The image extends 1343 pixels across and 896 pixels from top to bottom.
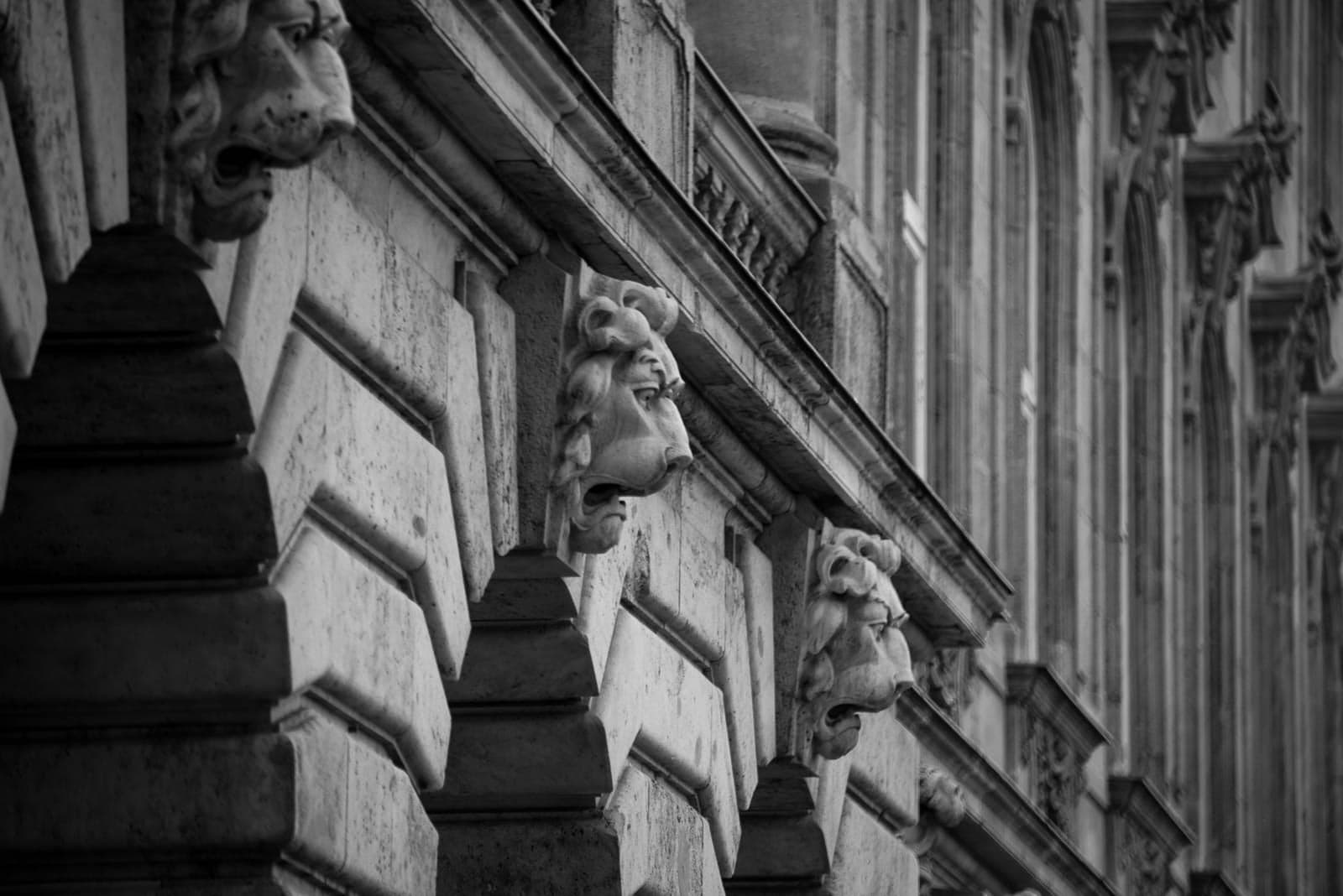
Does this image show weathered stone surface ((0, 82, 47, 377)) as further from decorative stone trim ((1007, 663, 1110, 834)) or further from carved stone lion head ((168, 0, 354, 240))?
decorative stone trim ((1007, 663, 1110, 834))

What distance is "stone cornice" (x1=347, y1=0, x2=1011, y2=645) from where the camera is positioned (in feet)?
31.7

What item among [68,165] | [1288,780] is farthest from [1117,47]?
[68,165]

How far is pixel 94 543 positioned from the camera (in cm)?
902

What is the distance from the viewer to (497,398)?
10484 millimetres

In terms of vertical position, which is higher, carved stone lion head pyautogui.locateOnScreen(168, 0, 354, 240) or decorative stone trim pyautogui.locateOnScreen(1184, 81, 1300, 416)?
decorative stone trim pyautogui.locateOnScreen(1184, 81, 1300, 416)

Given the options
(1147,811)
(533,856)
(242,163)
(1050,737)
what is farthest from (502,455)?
(1147,811)

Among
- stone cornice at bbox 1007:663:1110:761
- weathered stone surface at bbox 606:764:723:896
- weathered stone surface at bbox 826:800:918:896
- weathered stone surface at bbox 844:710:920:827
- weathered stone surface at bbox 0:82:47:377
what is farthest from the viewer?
stone cornice at bbox 1007:663:1110:761

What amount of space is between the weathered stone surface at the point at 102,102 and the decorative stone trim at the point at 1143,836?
56.6 ft

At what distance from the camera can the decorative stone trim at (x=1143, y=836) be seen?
24656 mm

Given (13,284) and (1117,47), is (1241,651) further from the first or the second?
(13,284)

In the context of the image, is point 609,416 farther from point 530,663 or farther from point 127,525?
point 127,525

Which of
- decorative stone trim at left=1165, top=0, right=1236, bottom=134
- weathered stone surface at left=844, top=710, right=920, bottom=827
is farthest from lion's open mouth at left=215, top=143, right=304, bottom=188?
decorative stone trim at left=1165, top=0, right=1236, bottom=134

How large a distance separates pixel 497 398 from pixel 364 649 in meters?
1.35

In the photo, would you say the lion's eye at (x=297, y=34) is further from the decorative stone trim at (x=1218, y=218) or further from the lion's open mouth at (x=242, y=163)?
the decorative stone trim at (x=1218, y=218)
